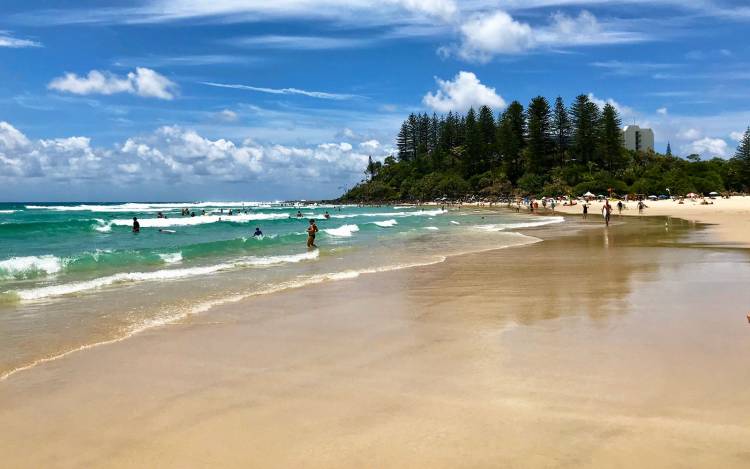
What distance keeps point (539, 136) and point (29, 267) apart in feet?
322

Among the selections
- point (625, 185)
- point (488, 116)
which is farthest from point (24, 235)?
point (488, 116)

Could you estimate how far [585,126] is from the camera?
98562mm

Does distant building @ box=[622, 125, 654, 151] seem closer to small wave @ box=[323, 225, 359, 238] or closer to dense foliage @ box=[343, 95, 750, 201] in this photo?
dense foliage @ box=[343, 95, 750, 201]

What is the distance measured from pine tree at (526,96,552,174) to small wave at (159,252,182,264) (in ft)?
302

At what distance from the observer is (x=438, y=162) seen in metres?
131

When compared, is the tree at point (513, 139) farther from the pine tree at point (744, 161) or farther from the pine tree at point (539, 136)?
the pine tree at point (744, 161)

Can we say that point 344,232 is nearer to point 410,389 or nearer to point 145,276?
point 145,276

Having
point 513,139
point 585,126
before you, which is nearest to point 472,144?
point 513,139

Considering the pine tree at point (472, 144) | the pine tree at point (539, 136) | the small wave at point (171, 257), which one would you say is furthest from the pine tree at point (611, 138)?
the small wave at point (171, 257)

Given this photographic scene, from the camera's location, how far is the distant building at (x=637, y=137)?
123m

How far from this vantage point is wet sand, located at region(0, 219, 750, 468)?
4.12 m

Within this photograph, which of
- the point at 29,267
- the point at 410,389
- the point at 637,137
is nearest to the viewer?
the point at 410,389

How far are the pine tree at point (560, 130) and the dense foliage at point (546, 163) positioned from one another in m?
0.18

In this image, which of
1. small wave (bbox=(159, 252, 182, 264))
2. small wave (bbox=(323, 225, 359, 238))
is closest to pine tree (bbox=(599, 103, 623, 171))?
small wave (bbox=(323, 225, 359, 238))
